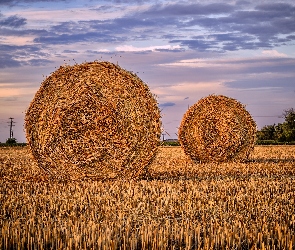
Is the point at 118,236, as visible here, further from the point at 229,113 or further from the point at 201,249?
the point at 229,113

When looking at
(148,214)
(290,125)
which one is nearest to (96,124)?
(148,214)

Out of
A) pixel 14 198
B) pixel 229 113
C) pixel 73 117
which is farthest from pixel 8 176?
pixel 229 113

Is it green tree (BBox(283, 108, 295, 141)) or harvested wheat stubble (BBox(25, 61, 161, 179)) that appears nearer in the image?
harvested wheat stubble (BBox(25, 61, 161, 179))

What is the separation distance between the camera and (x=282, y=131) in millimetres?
44031

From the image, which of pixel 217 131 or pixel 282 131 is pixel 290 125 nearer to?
pixel 282 131

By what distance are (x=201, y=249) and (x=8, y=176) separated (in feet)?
23.3

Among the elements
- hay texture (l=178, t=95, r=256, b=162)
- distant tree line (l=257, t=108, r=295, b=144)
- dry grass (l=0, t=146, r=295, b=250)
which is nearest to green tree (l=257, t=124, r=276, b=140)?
distant tree line (l=257, t=108, r=295, b=144)

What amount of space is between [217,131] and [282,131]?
30.9 metres

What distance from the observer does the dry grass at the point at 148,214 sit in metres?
4.84

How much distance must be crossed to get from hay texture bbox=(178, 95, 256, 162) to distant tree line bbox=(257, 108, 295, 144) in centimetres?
2554

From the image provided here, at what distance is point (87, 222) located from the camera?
561 centimetres

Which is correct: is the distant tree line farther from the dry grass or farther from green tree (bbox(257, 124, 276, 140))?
the dry grass

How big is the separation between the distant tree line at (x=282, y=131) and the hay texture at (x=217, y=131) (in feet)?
83.8

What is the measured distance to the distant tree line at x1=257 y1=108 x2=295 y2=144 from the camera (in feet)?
138
